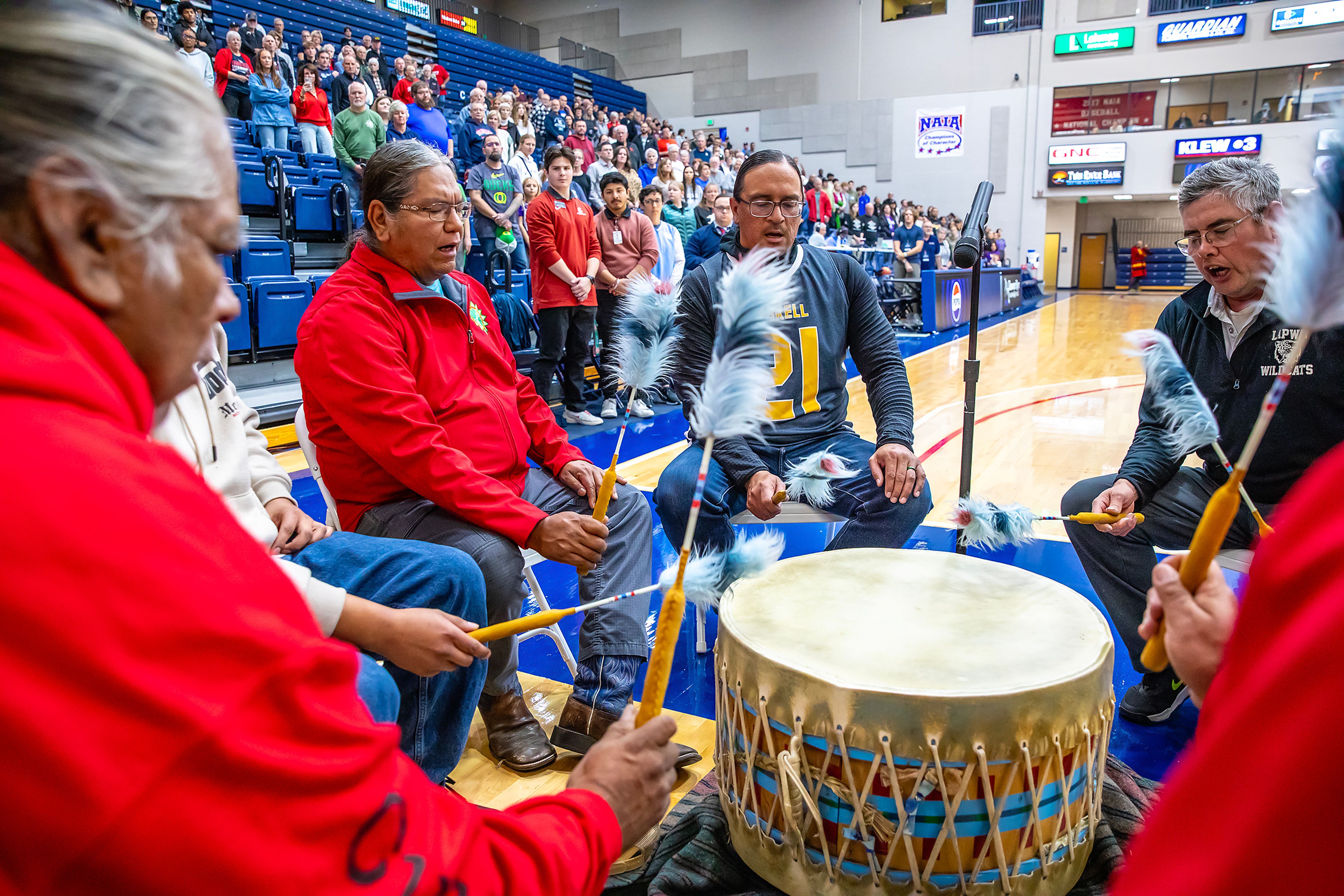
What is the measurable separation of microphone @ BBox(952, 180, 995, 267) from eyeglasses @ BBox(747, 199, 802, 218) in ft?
1.39

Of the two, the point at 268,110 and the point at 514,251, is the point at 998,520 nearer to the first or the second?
the point at 514,251

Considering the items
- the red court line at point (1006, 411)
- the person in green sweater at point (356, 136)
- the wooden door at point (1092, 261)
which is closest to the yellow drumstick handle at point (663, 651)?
the red court line at point (1006, 411)

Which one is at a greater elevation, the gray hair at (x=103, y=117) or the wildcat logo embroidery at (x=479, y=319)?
the gray hair at (x=103, y=117)

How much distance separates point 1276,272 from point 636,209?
18.2 feet

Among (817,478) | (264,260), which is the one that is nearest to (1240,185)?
(817,478)

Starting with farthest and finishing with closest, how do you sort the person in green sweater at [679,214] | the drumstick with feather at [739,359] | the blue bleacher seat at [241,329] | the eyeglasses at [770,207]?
1. the person in green sweater at [679,214]
2. the blue bleacher seat at [241,329]
3. the eyeglasses at [770,207]
4. the drumstick with feather at [739,359]

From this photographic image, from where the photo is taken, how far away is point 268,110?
278 inches

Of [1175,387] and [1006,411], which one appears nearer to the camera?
[1175,387]

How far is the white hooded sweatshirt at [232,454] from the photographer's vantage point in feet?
4.15

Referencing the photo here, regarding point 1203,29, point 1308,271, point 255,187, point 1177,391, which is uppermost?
point 1203,29

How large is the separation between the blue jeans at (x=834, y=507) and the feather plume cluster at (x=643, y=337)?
360 mm

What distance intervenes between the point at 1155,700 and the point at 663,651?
1.58 m

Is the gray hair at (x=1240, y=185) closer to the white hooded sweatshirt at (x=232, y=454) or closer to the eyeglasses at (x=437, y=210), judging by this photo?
the eyeglasses at (x=437, y=210)

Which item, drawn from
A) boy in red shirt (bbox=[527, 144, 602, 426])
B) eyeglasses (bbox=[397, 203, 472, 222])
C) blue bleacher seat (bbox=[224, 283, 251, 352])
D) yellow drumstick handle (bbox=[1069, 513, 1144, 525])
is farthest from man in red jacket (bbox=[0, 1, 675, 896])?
blue bleacher seat (bbox=[224, 283, 251, 352])
